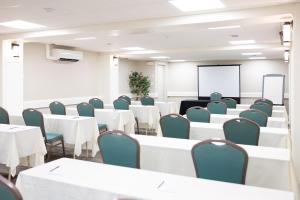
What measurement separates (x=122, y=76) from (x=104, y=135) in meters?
10.7

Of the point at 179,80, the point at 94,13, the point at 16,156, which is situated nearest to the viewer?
the point at 16,156

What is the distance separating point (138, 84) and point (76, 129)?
8.73 meters

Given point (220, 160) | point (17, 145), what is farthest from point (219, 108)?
point (220, 160)

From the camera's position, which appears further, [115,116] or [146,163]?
[115,116]

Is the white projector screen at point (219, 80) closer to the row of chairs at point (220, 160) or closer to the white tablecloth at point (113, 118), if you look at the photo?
the white tablecloth at point (113, 118)

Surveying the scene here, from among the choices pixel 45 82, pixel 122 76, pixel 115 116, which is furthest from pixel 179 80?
pixel 115 116

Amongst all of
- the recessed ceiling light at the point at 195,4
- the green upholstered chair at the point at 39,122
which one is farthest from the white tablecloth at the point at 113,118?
the recessed ceiling light at the point at 195,4

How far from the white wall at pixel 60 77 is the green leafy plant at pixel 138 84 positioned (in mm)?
2744

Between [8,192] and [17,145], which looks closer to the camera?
[8,192]

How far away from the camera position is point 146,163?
10.3ft

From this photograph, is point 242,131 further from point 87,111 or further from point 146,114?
point 146,114

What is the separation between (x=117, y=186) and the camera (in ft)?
6.02

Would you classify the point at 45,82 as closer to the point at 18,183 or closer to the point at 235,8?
the point at 235,8

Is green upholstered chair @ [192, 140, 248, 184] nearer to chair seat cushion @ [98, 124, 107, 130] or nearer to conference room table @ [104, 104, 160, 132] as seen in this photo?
chair seat cushion @ [98, 124, 107, 130]
